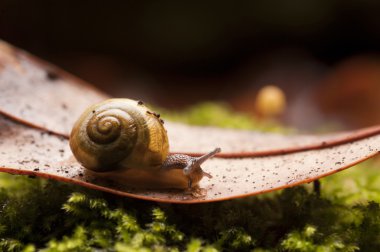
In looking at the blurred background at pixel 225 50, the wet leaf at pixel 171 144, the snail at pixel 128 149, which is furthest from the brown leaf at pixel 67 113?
the blurred background at pixel 225 50

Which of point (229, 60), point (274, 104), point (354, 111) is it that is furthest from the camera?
point (229, 60)

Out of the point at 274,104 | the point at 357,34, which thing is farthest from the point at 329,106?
the point at 274,104

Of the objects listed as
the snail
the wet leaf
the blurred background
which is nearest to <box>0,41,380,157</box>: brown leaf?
the wet leaf

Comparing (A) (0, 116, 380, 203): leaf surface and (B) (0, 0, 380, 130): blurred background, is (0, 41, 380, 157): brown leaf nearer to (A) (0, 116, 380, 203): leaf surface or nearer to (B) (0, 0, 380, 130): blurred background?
(A) (0, 116, 380, 203): leaf surface

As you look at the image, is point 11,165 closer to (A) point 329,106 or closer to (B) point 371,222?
(B) point 371,222

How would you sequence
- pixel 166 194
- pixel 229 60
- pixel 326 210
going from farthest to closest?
1. pixel 229 60
2. pixel 326 210
3. pixel 166 194

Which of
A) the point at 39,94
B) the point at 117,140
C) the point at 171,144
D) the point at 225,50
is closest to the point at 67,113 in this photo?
the point at 39,94
